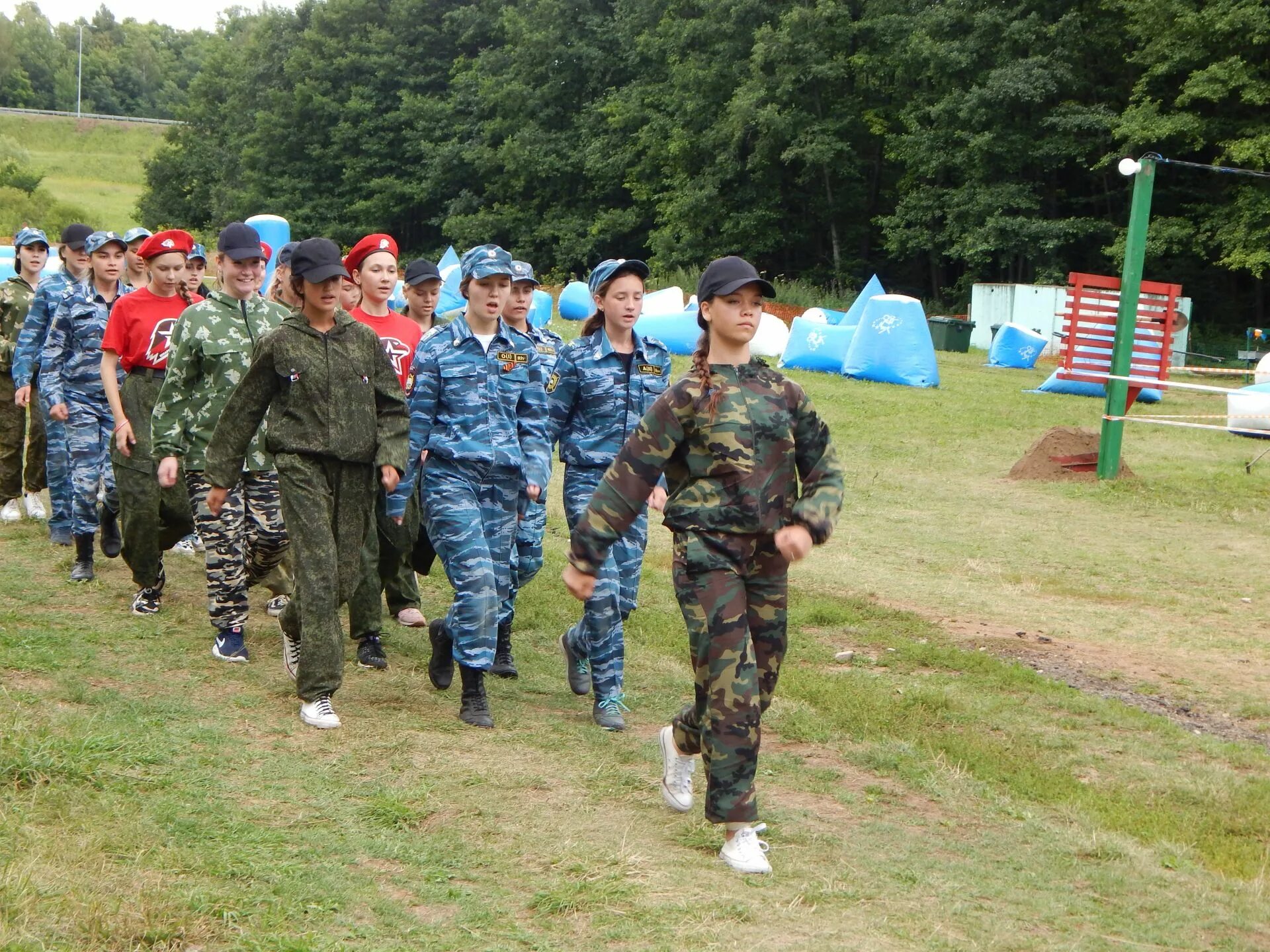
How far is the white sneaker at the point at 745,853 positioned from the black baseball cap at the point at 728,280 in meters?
1.77

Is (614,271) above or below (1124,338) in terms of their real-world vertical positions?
above

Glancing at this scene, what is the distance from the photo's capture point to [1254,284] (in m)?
41.9

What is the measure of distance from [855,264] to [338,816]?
49450mm

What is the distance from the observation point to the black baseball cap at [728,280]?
15.4ft

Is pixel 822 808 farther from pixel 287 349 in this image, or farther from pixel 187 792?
pixel 287 349

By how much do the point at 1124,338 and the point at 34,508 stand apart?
10.7m

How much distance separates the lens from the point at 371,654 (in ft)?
23.7

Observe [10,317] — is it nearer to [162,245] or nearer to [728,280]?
[162,245]

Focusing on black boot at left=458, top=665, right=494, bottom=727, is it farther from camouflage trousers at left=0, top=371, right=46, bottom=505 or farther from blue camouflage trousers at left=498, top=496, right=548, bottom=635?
camouflage trousers at left=0, top=371, right=46, bottom=505

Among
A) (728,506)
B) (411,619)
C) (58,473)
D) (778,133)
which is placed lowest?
(411,619)

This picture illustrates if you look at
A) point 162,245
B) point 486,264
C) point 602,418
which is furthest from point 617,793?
point 162,245

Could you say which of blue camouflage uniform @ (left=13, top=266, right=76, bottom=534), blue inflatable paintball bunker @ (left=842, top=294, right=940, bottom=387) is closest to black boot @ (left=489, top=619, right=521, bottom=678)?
blue camouflage uniform @ (left=13, top=266, right=76, bottom=534)

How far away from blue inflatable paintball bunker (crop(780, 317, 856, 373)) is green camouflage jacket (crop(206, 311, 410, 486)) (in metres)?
20.8

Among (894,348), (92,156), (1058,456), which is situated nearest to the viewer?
(1058,456)
